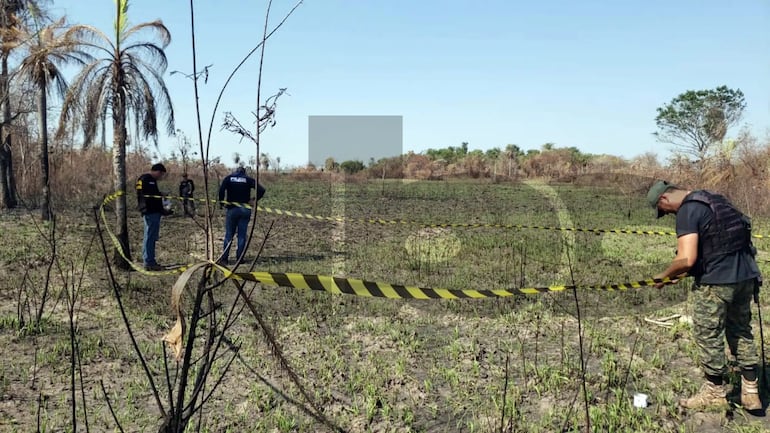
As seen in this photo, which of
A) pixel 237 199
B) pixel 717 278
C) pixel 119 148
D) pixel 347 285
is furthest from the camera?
pixel 237 199

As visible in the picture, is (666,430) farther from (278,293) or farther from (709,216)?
(278,293)

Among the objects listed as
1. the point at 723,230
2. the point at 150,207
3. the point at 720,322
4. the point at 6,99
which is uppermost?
the point at 6,99

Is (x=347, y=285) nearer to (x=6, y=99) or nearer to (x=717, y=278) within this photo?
(x=717, y=278)

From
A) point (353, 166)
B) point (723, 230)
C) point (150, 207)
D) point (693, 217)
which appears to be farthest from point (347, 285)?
point (353, 166)

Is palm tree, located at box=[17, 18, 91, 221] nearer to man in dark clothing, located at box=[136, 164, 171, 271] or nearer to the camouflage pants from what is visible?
man in dark clothing, located at box=[136, 164, 171, 271]

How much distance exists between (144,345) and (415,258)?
16.7 feet

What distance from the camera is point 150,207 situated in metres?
8.02

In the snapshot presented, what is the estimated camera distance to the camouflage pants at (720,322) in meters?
3.75

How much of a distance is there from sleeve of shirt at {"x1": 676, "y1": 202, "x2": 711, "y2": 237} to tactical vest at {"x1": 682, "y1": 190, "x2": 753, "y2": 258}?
0.12 ft

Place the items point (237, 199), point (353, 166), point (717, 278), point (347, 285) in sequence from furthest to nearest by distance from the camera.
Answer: point (353, 166) < point (237, 199) < point (717, 278) < point (347, 285)

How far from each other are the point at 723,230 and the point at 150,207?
7322 millimetres

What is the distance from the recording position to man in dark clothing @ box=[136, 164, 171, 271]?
799 cm

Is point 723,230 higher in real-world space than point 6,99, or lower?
lower

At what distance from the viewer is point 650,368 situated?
4.64 meters
